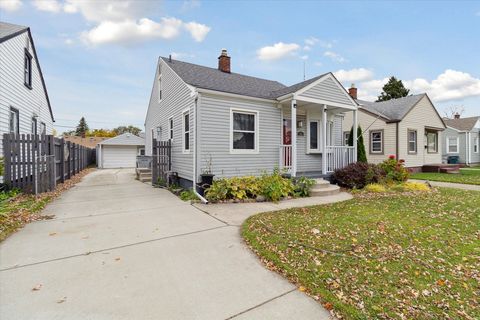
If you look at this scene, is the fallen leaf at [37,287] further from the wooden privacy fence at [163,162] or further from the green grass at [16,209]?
the wooden privacy fence at [163,162]

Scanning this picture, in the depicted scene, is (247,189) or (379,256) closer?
(379,256)

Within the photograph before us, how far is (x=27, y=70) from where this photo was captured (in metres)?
10.6

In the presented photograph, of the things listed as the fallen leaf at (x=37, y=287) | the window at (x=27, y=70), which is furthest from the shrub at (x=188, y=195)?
the window at (x=27, y=70)

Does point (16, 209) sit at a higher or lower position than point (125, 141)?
lower

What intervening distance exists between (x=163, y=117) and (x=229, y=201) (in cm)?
737

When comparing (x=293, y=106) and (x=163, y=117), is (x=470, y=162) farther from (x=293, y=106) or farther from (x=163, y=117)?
(x=163, y=117)

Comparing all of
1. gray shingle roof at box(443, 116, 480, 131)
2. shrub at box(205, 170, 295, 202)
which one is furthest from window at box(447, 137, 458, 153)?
shrub at box(205, 170, 295, 202)

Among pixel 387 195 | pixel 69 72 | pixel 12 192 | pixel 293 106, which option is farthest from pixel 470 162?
pixel 69 72

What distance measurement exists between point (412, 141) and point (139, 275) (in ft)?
59.3

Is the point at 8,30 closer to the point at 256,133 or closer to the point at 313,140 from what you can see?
the point at 256,133

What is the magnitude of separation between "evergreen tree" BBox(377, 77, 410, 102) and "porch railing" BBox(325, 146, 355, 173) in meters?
28.7

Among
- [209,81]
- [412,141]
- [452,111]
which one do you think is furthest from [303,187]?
[452,111]

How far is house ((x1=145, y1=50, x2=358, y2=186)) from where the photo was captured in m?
7.98

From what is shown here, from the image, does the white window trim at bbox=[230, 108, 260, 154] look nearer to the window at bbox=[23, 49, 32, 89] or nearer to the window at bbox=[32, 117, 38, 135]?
the window at bbox=[23, 49, 32, 89]
